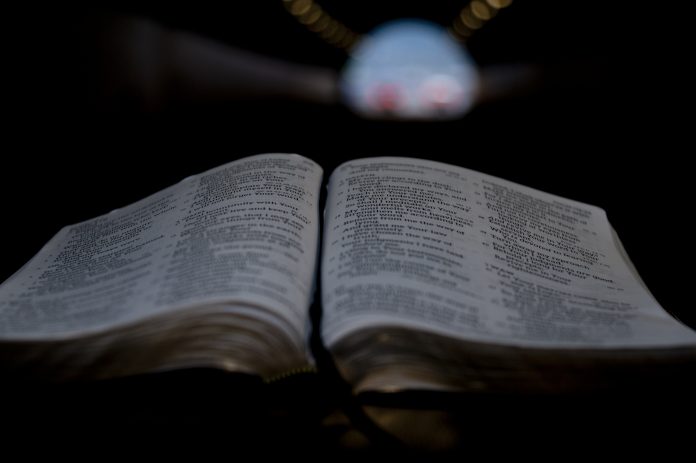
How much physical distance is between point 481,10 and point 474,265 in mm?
6281

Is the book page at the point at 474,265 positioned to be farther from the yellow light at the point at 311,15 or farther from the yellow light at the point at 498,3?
the yellow light at the point at 311,15

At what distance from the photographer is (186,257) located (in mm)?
396

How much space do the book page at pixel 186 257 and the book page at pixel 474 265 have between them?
31 millimetres

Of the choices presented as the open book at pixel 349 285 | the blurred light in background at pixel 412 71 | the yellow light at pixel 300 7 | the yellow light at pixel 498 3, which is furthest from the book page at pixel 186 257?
the blurred light in background at pixel 412 71

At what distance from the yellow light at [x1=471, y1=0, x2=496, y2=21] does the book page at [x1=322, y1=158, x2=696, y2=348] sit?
19.1 ft

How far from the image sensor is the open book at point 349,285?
33 cm

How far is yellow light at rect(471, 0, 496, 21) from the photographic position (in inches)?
223

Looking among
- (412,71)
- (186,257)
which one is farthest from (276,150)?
(412,71)

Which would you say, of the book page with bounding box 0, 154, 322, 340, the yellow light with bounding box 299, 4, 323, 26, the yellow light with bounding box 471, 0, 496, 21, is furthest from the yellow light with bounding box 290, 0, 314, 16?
the book page with bounding box 0, 154, 322, 340

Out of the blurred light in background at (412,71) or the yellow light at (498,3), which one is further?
the blurred light in background at (412,71)

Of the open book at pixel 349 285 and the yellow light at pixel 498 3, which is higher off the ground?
the open book at pixel 349 285

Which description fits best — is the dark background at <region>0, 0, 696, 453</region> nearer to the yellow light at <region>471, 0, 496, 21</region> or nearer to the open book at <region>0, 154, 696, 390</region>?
the open book at <region>0, 154, 696, 390</region>

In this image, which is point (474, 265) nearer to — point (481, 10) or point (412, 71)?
point (481, 10)

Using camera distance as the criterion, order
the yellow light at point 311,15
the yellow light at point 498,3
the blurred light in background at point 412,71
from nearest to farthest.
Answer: the yellow light at point 498,3, the yellow light at point 311,15, the blurred light in background at point 412,71
